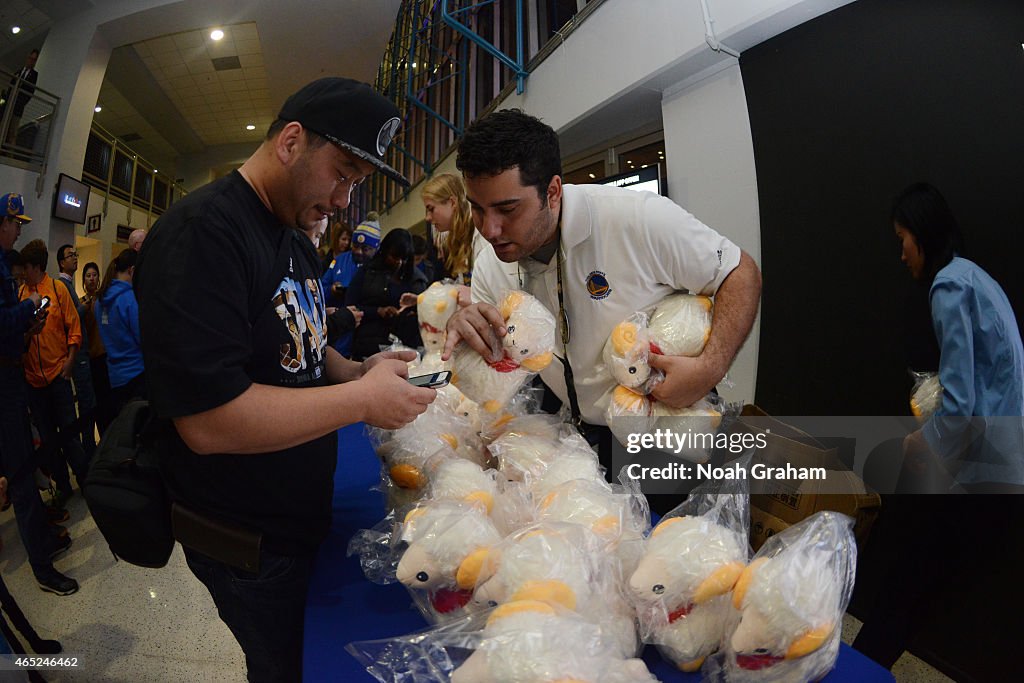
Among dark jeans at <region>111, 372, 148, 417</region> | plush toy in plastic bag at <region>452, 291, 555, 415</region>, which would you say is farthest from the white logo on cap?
dark jeans at <region>111, 372, 148, 417</region>

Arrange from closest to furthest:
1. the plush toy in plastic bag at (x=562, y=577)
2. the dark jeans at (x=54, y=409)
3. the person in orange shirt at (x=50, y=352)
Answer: the plush toy in plastic bag at (x=562, y=577), the person in orange shirt at (x=50, y=352), the dark jeans at (x=54, y=409)

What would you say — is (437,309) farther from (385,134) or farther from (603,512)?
(603,512)

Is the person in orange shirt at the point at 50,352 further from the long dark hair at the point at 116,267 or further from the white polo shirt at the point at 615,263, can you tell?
the white polo shirt at the point at 615,263

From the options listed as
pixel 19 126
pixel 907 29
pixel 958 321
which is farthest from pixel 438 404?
pixel 19 126

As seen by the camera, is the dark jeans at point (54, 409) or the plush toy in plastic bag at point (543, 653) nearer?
the plush toy in plastic bag at point (543, 653)

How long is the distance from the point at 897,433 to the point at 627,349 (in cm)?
165

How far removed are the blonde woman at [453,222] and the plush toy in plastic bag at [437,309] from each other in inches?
43.0

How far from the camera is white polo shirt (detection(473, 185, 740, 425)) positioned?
132 centimetres

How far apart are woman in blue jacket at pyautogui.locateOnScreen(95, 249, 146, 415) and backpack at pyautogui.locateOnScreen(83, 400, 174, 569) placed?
268cm

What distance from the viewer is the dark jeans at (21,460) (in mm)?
2328

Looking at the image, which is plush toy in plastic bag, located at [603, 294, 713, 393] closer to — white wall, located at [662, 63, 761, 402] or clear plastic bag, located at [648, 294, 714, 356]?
clear plastic bag, located at [648, 294, 714, 356]

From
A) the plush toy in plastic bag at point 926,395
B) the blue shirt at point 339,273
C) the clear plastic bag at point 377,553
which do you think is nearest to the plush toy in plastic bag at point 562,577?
the clear plastic bag at point 377,553

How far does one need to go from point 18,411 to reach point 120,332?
3.08 feet

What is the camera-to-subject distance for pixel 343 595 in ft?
3.33
